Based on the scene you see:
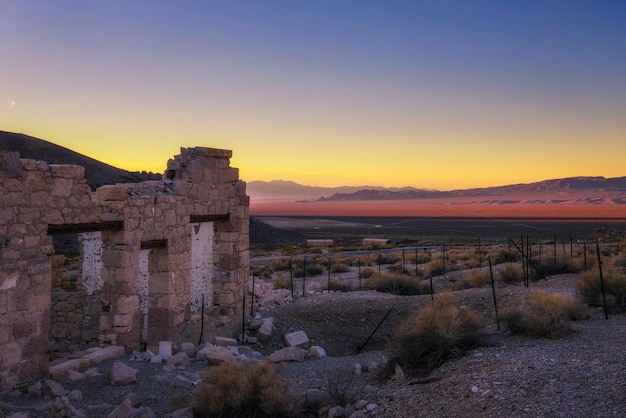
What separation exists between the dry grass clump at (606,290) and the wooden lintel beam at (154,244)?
29.6 feet

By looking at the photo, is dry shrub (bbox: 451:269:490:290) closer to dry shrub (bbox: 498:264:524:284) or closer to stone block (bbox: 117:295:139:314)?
dry shrub (bbox: 498:264:524:284)

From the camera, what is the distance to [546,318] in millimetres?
10070

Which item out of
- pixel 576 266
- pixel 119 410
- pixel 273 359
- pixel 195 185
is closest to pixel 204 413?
pixel 119 410

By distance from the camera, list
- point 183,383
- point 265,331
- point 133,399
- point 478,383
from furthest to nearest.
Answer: point 265,331
point 183,383
point 133,399
point 478,383

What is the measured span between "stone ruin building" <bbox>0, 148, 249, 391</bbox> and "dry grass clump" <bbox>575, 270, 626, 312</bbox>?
768 centimetres

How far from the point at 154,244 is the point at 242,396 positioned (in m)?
5.08

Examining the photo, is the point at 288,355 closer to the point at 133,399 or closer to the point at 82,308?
the point at 133,399

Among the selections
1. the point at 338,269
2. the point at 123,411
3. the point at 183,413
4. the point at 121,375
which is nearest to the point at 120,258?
the point at 121,375

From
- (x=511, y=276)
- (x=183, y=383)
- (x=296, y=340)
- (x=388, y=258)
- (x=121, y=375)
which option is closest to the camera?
(x=121, y=375)

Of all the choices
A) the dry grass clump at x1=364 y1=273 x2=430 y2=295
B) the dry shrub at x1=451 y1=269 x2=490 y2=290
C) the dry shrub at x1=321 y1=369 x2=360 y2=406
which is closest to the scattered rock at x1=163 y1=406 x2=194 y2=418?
the dry shrub at x1=321 y1=369 x2=360 y2=406

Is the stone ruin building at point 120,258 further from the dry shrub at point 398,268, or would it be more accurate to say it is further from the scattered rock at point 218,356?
the dry shrub at point 398,268

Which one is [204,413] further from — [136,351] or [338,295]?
[338,295]

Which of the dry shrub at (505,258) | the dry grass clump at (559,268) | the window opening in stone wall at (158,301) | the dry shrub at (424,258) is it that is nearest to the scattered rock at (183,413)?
the window opening in stone wall at (158,301)

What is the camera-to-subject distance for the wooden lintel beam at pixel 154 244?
1188 centimetres
